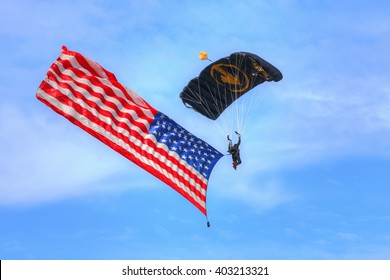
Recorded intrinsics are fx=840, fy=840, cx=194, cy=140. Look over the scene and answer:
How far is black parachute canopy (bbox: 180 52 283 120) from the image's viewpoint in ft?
110

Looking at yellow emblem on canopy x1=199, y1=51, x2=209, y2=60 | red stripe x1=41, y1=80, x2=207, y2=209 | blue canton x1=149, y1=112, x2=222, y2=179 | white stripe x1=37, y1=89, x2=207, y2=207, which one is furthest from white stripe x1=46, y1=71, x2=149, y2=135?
yellow emblem on canopy x1=199, y1=51, x2=209, y2=60

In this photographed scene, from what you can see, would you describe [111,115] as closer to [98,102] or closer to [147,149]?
[98,102]

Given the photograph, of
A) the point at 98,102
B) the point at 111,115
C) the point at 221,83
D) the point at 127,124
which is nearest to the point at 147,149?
the point at 127,124

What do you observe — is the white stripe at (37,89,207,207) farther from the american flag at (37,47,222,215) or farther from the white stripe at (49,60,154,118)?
the white stripe at (49,60,154,118)

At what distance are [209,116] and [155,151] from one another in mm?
4213

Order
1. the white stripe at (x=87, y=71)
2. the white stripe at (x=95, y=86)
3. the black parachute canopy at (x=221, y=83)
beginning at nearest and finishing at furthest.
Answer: the white stripe at (x=95, y=86), the white stripe at (x=87, y=71), the black parachute canopy at (x=221, y=83)

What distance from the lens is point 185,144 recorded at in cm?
3244

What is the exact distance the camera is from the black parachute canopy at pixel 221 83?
33.5 m

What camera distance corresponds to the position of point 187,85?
114 feet

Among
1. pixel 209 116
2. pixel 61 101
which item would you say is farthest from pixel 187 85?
pixel 61 101

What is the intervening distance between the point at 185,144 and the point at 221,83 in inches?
149

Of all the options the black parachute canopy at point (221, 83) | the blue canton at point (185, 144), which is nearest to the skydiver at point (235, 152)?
the blue canton at point (185, 144)

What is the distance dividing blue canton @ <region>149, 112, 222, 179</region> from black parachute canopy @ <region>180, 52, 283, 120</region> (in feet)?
8.47

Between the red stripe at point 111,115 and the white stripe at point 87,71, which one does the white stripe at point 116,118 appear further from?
the white stripe at point 87,71
